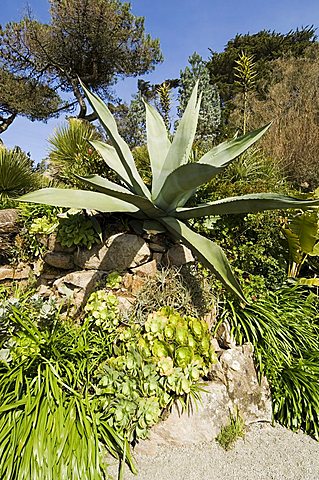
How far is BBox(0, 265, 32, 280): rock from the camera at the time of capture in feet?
11.0

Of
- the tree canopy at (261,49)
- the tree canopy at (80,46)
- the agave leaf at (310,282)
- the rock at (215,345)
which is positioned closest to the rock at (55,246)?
the rock at (215,345)

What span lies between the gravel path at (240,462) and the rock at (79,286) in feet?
4.14

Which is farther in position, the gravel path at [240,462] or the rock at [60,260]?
the rock at [60,260]

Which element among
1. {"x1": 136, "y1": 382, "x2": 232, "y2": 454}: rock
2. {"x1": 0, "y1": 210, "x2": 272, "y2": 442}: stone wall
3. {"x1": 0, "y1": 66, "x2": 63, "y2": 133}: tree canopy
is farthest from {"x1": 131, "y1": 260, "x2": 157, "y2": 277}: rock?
{"x1": 0, "y1": 66, "x2": 63, "y2": 133}: tree canopy

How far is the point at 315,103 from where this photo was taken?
9.86 m

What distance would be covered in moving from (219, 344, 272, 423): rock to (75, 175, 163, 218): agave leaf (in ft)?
4.20

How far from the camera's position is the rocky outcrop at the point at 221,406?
7.02 feet

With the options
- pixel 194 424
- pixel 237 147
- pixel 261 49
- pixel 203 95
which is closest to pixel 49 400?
pixel 194 424

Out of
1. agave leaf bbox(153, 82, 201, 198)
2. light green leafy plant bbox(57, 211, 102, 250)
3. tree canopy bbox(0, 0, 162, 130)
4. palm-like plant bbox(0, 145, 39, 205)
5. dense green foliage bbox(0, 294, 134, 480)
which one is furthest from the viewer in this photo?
tree canopy bbox(0, 0, 162, 130)

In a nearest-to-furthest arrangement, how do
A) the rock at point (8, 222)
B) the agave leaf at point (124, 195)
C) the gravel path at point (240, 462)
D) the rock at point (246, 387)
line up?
the gravel path at point (240, 462)
the agave leaf at point (124, 195)
the rock at point (246, 387)
the rock at point (8, 222)

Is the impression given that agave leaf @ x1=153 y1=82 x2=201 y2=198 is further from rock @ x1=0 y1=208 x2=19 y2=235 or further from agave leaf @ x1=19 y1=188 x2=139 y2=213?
rock @ x1=0 y1=208 x2=19 y2=235

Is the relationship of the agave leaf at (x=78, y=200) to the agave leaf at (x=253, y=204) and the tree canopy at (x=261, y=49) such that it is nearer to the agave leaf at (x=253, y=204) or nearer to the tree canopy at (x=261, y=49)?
the agave leaf at (x=253, y=204)

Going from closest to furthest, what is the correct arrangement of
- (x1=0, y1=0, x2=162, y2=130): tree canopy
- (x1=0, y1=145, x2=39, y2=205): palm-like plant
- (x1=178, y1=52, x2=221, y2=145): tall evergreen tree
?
(x1=0, y1=145, x2=39, y2=205): palm-like plant < (x1=178, y1=52, x2=221, y2=145): tall evergreen tree < (x1=0, y1=0, x2=162, y2=130): tree canopy

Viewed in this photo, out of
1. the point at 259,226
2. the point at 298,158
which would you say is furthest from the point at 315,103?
the point at 259,226
